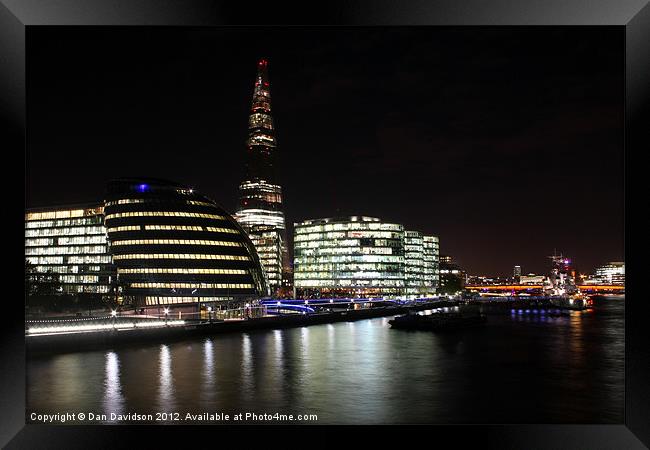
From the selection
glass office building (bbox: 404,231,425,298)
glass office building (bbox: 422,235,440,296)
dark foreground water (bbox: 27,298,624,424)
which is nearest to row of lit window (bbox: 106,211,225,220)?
dark foreground water (bbox: 27,298,624,424)

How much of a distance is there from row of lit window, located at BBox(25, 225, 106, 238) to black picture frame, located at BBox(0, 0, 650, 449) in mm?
57995

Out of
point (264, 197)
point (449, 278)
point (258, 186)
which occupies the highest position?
point (258, 186)

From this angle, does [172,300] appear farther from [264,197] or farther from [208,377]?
[264,197]

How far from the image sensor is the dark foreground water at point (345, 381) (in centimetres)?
1791

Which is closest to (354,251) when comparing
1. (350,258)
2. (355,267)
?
(350,258)

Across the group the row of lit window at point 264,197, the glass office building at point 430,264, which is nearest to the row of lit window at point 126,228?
the glass office building at point 430,264

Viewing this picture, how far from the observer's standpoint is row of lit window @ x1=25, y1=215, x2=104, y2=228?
63688mm

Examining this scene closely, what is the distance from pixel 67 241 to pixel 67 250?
1021 mm

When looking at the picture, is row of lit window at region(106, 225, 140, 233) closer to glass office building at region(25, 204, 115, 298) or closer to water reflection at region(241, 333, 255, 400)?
glass office building at region(25, 204, 115, 298)

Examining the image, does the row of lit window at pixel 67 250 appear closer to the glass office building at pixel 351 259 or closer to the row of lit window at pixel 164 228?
the row of lit window at pixel 164 228

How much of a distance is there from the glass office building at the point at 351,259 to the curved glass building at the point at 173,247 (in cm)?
4042

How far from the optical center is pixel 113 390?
63.6ft
